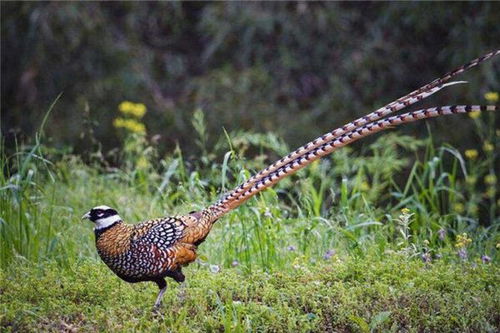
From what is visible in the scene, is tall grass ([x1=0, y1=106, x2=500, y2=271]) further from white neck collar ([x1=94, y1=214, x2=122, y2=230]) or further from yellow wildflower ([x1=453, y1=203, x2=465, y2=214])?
white neck collar ([x1=94, y1=214, x2=122, y2=230])

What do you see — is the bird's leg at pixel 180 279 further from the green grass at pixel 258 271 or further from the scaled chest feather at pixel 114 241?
the scaled chest feather at pixel 114 241

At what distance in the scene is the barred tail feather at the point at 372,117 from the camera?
5.96 meters

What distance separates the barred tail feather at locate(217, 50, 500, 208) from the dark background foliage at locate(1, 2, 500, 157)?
18.9 feet

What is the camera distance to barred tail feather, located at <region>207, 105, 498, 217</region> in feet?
18.8

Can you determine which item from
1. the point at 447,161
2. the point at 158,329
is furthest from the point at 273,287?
the point at 447,161

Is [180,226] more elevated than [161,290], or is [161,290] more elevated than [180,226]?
[180,226]

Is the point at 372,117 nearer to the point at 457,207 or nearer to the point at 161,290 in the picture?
the point at 161,290

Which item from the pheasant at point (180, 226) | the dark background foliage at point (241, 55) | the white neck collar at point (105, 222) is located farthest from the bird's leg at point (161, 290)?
the dark background foliage at point (241, 55)

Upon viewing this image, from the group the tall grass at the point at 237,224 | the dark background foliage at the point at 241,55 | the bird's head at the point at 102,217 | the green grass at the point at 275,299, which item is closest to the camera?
the green grass at the point at 275,299

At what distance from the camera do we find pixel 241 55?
12898 mm

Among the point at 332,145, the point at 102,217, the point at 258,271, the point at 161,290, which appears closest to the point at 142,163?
the point at 258,271

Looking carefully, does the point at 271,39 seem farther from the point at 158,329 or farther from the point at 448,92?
the point at 158,329

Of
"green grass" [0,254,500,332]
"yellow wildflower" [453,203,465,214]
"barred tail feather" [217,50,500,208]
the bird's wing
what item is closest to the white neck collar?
the bird's wing

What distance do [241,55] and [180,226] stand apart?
6886 mm
